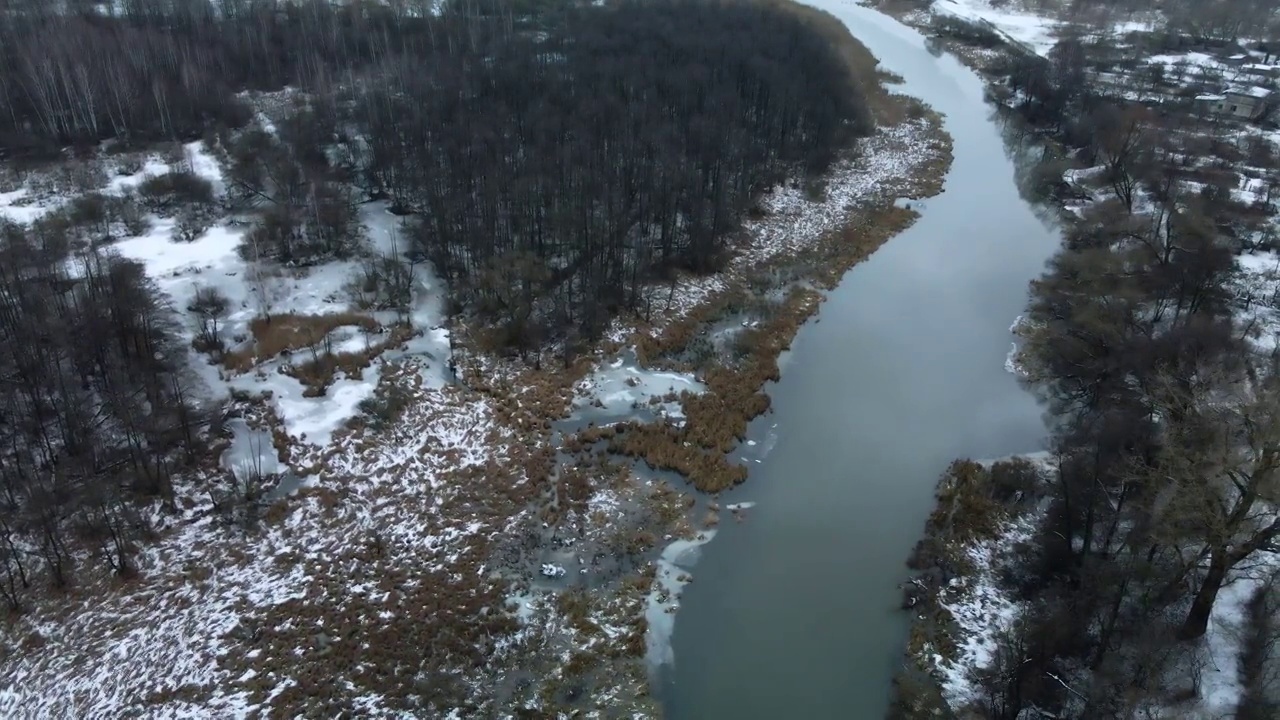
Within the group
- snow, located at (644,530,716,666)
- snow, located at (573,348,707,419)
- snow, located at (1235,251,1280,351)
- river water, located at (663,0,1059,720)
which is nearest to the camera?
river water, located at (663,0,1059,720)

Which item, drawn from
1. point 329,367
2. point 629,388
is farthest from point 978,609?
point 329,367

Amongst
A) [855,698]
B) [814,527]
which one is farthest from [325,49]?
[855,698]

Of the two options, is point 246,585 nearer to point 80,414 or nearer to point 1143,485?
point 80,414

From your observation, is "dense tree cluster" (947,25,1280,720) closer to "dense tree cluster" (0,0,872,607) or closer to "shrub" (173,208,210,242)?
"dense tree cluster" (0,0,872,607)

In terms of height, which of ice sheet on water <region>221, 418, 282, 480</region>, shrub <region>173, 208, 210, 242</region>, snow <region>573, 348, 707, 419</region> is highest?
shrub <region>173, 208, 210, 242</region>

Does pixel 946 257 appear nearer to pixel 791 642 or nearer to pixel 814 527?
pixel 814 527

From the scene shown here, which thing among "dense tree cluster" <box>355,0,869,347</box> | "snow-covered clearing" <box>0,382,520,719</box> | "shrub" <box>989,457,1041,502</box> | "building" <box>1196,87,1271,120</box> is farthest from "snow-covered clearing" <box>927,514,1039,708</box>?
"building" <box>1196,87,1271,120</box>

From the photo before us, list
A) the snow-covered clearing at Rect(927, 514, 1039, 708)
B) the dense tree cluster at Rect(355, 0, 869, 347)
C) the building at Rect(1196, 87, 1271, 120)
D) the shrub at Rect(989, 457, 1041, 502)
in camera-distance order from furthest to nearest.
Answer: the building at Rect(1196, 87, 1271, 120)
the dense tree cluster at Rect(355, 0, 869, 347)
the shrub at Rect(989, 457, 1041, 502)
the snow-covered clearing at Rect(927, 514, 1039, 708)
